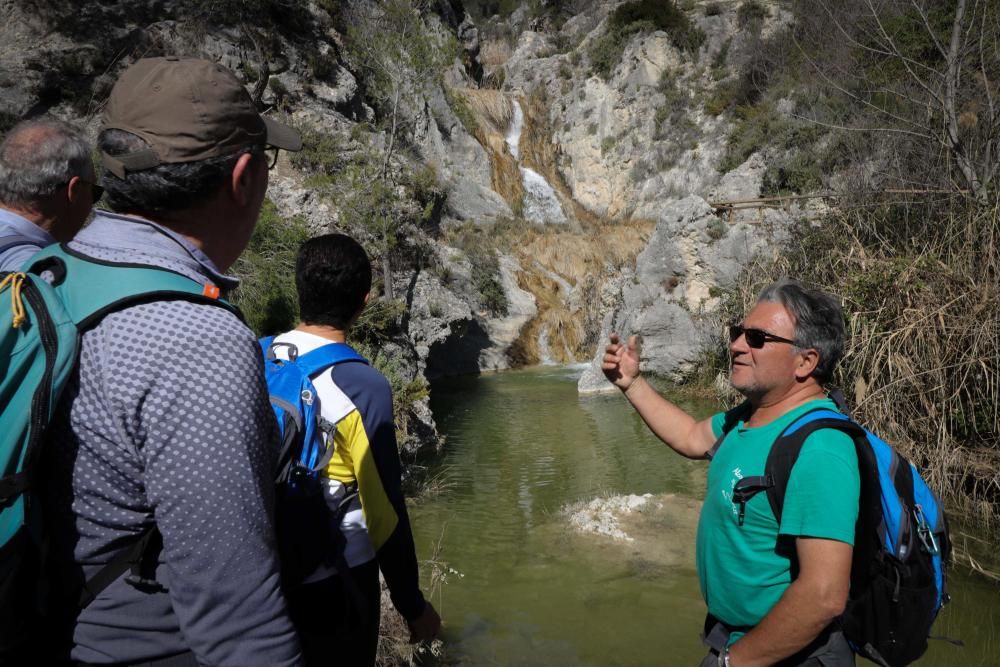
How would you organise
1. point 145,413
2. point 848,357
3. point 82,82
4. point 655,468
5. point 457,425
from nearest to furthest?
point 145,413
point 848,357
point 655,468
point 457,425
point 82,82

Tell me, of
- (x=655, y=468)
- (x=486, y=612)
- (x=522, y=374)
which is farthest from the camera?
(x=522, y=374)

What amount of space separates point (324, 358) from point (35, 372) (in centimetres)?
104

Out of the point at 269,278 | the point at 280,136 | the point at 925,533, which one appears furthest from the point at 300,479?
the point at 269,278

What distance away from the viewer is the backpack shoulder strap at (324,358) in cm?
197

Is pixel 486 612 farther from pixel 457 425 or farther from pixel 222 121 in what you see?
pixel 457 425

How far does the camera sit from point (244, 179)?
1.22 meters

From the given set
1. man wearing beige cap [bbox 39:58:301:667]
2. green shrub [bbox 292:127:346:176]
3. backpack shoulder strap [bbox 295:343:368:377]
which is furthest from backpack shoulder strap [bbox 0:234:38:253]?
green shrub [bbox 292:127:346:176]

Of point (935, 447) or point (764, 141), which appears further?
point (764, 141)

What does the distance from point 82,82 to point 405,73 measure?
20.3 feet

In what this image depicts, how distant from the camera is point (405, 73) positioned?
46.6 ft

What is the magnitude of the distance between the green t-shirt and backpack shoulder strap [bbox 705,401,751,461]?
5.3 inches

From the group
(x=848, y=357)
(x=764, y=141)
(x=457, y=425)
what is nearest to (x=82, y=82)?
(x=457, y=425)

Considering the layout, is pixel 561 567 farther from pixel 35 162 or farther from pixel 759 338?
pixel 35 162

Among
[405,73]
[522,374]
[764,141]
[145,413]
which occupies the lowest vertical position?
[522,374]
